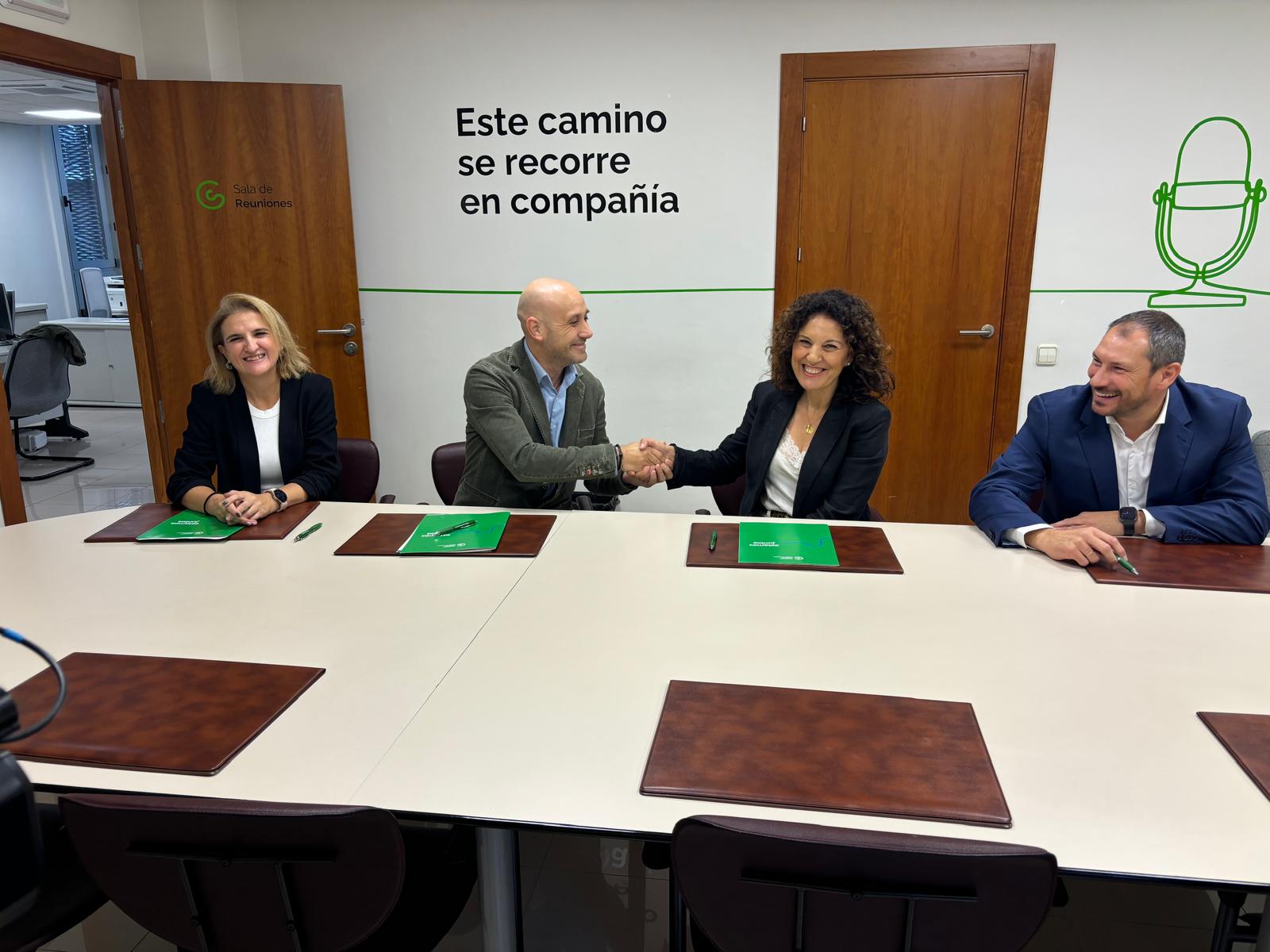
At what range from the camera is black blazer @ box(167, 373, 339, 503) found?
2.78 m

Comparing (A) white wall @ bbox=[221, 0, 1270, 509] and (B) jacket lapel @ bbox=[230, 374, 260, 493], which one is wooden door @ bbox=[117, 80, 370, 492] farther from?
(B) jacket lapel @ bbox=[230, 374, 260, 493]

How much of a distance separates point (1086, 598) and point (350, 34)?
419 centimetres

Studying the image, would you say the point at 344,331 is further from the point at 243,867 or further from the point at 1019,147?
the point at 243,867

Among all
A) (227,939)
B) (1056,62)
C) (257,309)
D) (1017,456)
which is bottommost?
(227,939)

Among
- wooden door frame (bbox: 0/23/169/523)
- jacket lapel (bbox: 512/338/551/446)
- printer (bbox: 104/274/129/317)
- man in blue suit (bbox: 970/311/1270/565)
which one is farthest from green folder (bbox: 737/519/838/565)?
printer (bbox: 104/274/129/317)

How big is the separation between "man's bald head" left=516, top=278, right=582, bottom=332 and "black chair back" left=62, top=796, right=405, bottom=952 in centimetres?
194

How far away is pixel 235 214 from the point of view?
14.1 feet

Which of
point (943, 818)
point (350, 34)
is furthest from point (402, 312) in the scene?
point (943, 818)

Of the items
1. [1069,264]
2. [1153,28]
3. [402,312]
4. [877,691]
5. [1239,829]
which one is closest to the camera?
[1239,829]

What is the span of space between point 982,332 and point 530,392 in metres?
2.48

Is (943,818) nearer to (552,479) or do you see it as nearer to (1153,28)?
(552,479)

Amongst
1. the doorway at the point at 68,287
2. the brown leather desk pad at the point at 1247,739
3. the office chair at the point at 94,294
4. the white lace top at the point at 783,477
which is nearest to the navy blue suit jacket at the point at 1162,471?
the white lace top at the point at 783,477

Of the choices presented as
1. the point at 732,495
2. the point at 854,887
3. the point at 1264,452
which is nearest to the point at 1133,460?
the point at 732,495

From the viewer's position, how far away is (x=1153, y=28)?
3859mm
